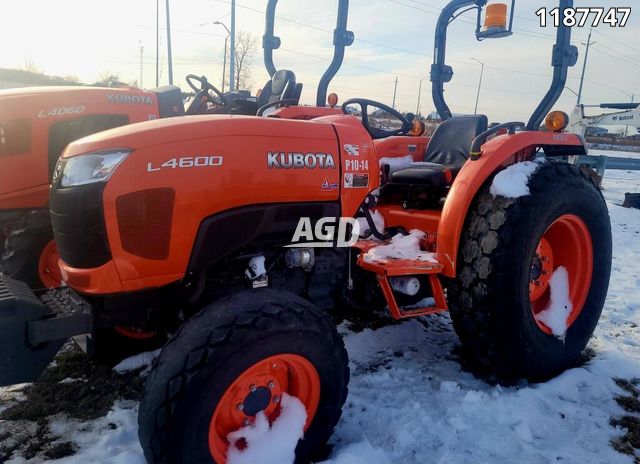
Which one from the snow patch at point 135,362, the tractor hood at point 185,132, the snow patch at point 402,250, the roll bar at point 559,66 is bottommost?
the snow patch at point 135,362

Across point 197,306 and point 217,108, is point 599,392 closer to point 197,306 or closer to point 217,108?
point 197,306

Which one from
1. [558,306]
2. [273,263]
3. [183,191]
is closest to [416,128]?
[558,306]

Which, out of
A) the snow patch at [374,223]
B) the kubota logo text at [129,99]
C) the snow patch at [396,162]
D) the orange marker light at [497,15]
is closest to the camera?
the snow patch at [374,223]

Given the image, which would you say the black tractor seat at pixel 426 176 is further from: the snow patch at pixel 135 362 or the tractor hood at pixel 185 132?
the snow patch at pixel 135 362

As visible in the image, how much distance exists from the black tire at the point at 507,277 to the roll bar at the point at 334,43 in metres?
2.57

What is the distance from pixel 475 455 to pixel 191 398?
3.98ft

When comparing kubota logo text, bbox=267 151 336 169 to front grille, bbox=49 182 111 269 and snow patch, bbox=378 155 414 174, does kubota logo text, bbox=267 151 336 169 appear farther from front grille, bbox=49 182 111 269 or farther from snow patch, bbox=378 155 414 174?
snow patch, bbox=378 155 414 174

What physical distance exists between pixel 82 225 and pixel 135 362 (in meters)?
1.33

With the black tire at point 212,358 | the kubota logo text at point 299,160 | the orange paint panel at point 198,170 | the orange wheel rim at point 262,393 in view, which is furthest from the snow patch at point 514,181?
the orange wheel rim at point 262,393

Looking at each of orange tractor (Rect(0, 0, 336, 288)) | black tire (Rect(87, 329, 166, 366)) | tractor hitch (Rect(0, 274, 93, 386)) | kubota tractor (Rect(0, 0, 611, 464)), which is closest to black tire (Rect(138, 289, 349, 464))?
kubota tractor (Rect(0, 0, 611, 464))

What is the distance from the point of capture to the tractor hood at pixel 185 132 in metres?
1.86

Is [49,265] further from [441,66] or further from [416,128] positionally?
[441,66]

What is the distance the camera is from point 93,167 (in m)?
1.82

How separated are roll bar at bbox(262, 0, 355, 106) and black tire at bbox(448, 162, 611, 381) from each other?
2.57 meters
